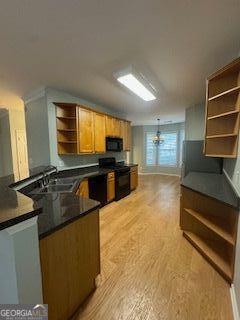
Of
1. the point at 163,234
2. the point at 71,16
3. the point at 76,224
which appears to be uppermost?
the point at 71,16

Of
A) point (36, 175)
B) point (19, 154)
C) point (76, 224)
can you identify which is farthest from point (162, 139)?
point (76, 224)

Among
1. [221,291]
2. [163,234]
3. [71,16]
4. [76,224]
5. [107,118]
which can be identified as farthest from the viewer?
[107,118]

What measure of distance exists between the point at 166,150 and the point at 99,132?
5.10 meters

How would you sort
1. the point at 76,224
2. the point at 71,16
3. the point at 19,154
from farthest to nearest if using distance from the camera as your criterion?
the point at 19,154, the point at 71,16, the point at 76,224

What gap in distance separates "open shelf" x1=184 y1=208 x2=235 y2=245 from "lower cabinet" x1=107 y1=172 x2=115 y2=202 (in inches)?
75.6

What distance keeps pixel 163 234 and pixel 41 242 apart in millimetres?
2136

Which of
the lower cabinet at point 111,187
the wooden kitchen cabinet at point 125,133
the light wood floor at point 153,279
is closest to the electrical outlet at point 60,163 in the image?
the lower cabinet at point 111,187

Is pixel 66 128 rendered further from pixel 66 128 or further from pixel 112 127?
pixel 112 127

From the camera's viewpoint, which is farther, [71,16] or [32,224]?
[71,16]

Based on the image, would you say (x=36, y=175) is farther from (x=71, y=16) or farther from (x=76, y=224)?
(x=71, y=16)

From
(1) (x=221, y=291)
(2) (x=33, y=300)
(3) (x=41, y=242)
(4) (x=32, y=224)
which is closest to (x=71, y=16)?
(4) (x=32, y=224)

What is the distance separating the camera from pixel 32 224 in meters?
0.84

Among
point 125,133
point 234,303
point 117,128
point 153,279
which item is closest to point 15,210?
point 153,279

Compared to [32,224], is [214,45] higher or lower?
higher
